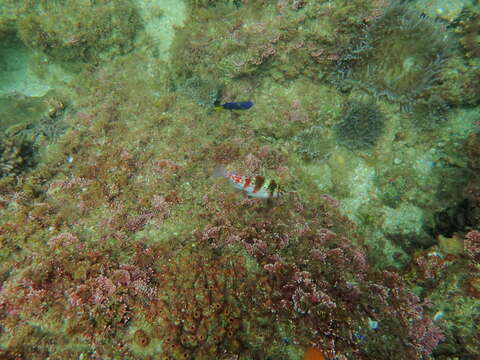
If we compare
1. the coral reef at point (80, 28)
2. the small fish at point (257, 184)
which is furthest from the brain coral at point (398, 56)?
the coral reef at point (80, 28)

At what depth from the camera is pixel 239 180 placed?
11.6ft

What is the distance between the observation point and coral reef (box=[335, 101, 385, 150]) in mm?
5840

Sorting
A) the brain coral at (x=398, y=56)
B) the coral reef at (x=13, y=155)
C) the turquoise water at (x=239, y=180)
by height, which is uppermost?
the brain coral at (x=398, y=56)

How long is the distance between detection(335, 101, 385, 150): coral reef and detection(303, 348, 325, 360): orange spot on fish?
4.46m

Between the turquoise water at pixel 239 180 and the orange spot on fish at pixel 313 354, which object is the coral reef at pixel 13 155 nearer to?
the turquoise water at pixel 239 180

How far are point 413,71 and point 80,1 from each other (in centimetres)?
905

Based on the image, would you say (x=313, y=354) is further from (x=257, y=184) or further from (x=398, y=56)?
(x=398, y=56)

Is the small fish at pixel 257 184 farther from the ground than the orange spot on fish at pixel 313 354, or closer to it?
farther from the ground

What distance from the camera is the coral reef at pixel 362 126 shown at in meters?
5.84

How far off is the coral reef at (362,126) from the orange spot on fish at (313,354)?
4.46 m

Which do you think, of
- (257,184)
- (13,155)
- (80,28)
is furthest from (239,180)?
(80,28)

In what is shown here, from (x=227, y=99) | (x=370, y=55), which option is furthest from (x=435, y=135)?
(x=227, y=99)

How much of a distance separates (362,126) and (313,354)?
16.0 ft

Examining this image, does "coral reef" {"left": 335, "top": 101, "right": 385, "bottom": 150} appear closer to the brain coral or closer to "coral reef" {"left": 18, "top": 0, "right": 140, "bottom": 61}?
the brain coral
